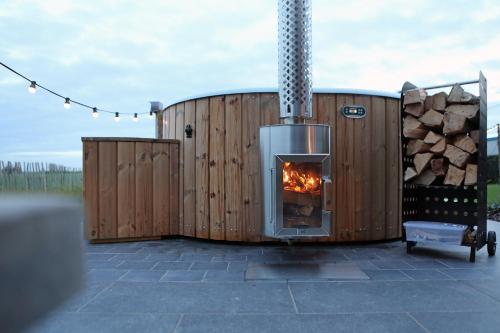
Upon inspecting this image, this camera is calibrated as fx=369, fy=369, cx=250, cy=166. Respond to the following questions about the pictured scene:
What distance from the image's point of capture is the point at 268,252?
4730 millimetres

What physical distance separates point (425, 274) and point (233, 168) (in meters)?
2.64

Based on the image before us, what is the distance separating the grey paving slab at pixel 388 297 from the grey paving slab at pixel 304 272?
20 centimetres

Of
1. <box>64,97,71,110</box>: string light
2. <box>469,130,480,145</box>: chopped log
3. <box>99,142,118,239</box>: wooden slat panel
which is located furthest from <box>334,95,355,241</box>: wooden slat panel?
<box>64,97,71,110</box>: string light

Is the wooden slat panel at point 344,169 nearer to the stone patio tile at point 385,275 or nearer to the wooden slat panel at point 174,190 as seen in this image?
the stone patio tile at point 385,275

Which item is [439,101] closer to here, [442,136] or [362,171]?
[442,136]

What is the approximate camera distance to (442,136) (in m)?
4.46

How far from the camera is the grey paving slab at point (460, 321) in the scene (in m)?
2.40

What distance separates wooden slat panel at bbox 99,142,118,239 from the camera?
525 centimetres

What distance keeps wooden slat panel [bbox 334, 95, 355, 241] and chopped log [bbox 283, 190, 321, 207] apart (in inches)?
36.7

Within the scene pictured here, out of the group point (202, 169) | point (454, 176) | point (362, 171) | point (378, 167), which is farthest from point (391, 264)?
point (202, 169)

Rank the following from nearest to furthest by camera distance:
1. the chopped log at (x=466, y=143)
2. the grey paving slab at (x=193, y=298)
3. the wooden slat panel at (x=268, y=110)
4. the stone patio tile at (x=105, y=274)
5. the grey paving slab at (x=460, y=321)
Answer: the grey paving slab at (x=460, y=321) < the grey paving slab at (x=193, y=298) < the stone patio tile at (x=105, y=274) < the chopped log at (x=466, y=143) < the wooden slat panel at (x=268, y=110)

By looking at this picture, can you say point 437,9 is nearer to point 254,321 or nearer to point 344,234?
point 344,234

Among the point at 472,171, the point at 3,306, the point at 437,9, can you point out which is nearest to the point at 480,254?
the point at 472,171

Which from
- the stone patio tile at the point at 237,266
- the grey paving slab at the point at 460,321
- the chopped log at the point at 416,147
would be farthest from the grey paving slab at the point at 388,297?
the chopped log at the point at 416,147
